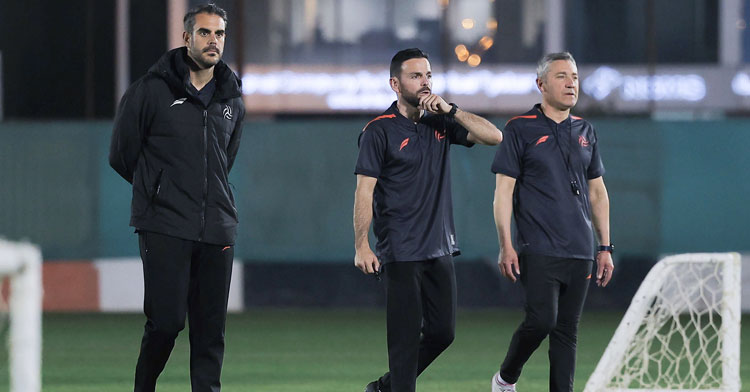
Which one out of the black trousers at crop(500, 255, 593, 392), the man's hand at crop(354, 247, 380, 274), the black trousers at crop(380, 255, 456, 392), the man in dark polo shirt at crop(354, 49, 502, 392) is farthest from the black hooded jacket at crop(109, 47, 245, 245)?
the black trousers at crop(500, 255, 593, 392)

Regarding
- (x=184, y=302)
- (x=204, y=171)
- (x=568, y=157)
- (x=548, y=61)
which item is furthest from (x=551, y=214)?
(x=184, y=302)

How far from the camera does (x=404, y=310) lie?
6258mm

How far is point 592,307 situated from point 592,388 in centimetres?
768

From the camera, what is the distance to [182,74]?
240 inches

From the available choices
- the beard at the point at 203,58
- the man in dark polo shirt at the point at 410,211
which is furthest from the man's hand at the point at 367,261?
the beard at the point at 203,58

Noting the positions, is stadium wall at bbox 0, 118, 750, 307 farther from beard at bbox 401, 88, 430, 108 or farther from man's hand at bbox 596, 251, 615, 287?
beard at bbox 401, 88, 430, 108

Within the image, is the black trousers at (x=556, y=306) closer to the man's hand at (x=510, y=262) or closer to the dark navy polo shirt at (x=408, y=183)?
the man's hand at (x=510, y=262)

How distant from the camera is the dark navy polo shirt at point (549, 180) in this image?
262 inches

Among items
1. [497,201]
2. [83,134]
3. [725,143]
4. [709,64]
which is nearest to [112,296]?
[83,134]

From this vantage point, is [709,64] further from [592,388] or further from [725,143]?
[592,388]

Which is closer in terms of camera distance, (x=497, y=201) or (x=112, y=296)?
(x=497, y=201)

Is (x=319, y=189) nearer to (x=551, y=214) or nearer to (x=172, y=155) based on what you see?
(x=551, y=214)

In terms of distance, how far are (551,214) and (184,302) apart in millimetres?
1995

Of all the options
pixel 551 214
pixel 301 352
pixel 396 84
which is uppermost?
pixel 396 84
